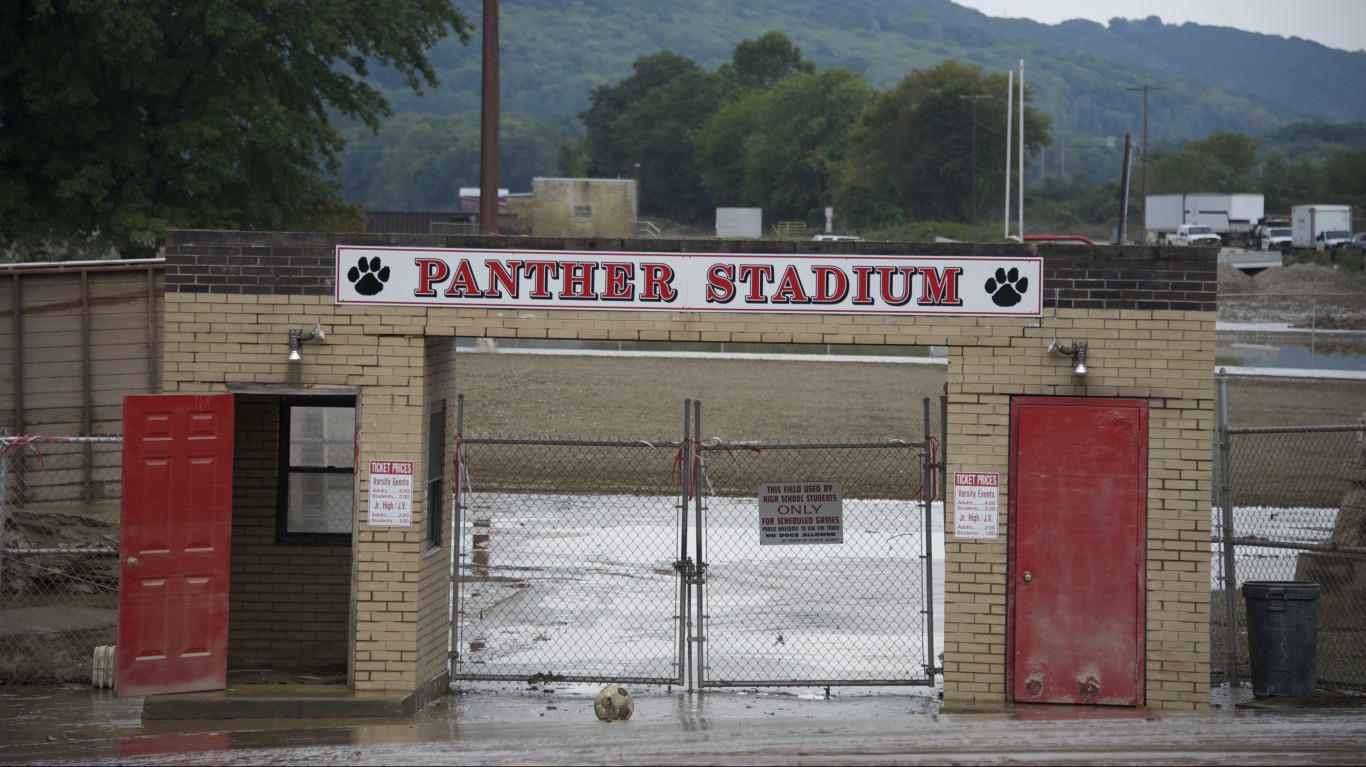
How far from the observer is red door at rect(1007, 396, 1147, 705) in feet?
31.1

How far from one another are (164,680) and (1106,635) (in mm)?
6370

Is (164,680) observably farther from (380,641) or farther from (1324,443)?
(1324,443)

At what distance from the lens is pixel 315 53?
89.8 feet

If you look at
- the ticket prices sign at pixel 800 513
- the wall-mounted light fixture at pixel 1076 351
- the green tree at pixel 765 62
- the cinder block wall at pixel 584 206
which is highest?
the green tree at pixel 765 62

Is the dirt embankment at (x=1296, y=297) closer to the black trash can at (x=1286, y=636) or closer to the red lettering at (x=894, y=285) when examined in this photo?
the black trash can at (x=1286, y=636)

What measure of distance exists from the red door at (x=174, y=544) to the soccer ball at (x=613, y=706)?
262 centimetres

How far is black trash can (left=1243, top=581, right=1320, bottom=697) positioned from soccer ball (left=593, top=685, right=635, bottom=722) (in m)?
4.62

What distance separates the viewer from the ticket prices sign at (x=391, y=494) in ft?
32.2

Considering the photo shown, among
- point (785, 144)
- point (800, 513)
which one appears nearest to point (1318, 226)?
point (785, 144)

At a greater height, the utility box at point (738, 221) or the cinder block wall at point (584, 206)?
the utility box at point (738, 221)

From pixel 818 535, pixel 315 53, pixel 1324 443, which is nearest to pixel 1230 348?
pixel 1324 443

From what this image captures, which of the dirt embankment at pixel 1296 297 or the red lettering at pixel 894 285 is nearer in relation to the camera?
the red lettering at pixel 894 285

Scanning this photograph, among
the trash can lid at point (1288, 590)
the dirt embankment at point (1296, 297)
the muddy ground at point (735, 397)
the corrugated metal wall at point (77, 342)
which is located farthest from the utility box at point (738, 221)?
the trash can lid at point (1288, 590)

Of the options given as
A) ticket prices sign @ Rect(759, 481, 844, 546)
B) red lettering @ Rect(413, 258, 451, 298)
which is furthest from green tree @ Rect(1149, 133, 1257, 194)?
red lettering @ Rect(413, 258, 451, 298)
